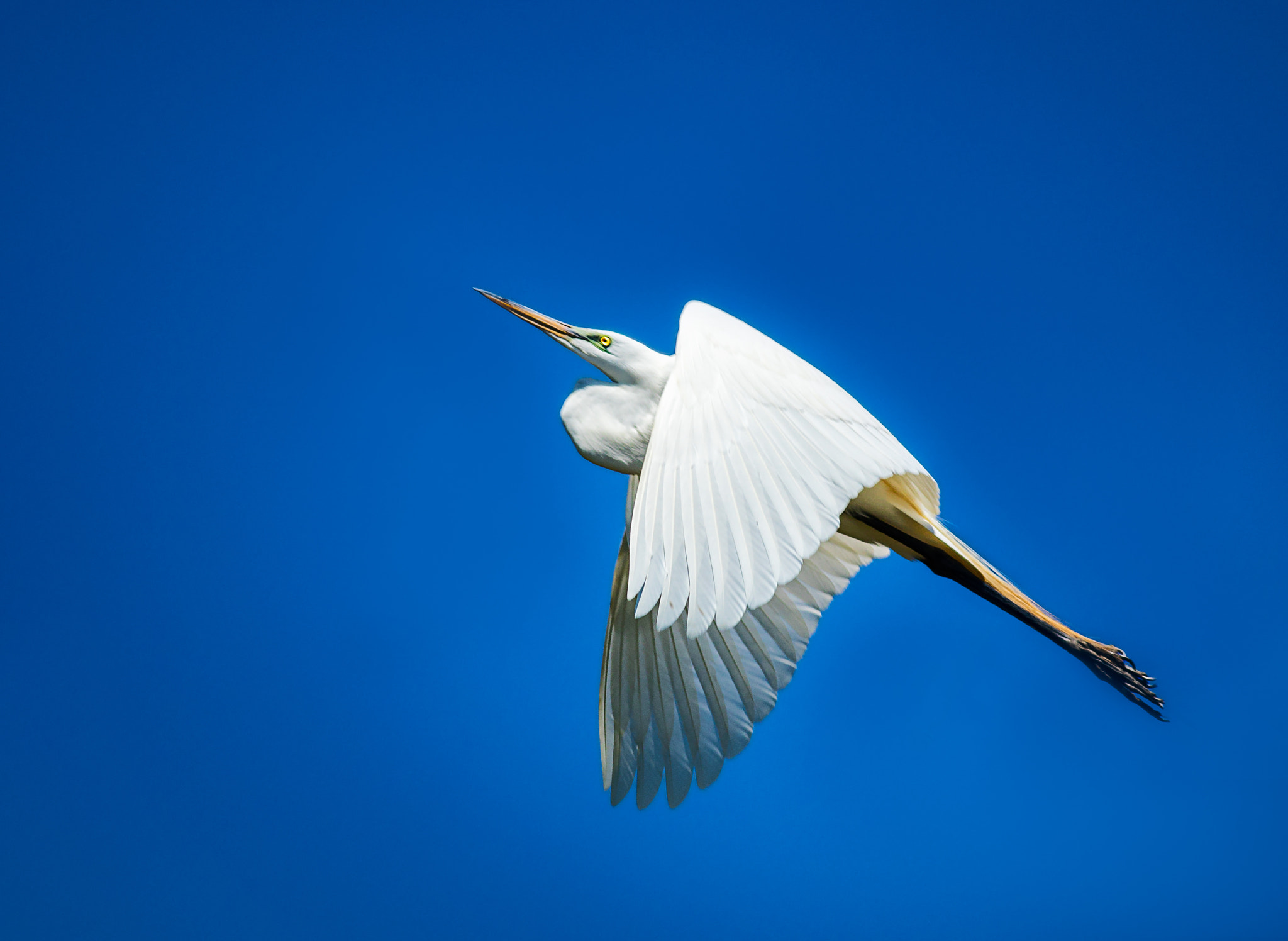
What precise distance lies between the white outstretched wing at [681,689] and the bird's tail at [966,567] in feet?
0.62

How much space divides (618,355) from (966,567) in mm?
736

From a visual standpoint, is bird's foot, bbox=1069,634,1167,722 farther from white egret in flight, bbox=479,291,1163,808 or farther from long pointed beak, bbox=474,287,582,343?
long pointed beak, bbox=474,287,582,343

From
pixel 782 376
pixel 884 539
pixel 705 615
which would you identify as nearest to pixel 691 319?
pixel 782 376

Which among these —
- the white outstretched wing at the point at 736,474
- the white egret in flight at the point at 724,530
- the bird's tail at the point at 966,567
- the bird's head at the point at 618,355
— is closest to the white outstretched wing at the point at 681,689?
the white egret in flight at the point at 724,530

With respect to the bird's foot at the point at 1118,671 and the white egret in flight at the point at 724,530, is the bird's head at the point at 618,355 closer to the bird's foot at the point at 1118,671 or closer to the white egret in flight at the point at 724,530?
the white egret in flight at the point at 724,530

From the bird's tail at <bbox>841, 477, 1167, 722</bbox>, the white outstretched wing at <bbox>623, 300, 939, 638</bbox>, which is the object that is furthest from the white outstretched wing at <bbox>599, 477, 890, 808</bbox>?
the white outstretched wing at <bbox>623, 300, 939, 638</bbox>

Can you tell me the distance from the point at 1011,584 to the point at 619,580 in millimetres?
733

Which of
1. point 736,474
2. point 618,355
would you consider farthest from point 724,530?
point 618,355

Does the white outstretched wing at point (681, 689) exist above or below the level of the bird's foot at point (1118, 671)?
below

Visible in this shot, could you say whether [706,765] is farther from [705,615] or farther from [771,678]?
[705,615]

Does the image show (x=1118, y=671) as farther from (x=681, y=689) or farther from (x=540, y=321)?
(x=540, y=321)

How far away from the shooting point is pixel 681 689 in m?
1.49

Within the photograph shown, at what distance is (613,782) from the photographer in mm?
1417

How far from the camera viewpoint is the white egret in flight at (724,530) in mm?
815
